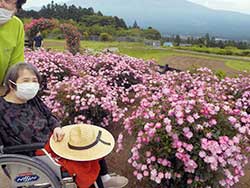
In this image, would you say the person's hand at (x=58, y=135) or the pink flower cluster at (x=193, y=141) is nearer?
the person's hand at (x=58, y=135)

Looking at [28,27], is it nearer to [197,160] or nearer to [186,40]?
[186,40]

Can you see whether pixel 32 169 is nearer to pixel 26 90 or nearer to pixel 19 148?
pixel 19 148

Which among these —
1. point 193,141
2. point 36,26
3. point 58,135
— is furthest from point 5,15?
point 36,26

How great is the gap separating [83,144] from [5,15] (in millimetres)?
1032

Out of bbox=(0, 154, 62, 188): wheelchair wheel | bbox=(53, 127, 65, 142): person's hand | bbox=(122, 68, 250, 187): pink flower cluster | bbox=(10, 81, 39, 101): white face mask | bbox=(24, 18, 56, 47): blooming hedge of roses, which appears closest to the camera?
bbox=(0, 154, 62, 188): wheelchair wheel

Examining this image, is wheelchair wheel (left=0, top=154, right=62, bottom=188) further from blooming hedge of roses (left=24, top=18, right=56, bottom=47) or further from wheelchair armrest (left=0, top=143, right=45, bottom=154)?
blooming hedge of roses (left=24, top=18, right=56, bottom=47)

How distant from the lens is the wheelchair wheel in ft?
7.98

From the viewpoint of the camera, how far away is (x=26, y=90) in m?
2.79

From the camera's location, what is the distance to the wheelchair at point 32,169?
2438 millimetres

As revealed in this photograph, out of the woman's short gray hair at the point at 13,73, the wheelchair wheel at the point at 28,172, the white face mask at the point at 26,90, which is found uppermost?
the woman's short gray hair at the point at 13,73

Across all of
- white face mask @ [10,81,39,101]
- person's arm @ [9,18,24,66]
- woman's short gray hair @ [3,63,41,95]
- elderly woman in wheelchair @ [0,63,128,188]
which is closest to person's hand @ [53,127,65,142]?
elderly woman in wheelchair @ [0,63,128,188]

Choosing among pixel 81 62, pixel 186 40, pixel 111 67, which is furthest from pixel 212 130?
pixel 186 40

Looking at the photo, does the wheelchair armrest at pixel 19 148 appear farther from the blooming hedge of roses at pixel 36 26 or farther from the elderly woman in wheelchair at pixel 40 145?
the blooming hedge of roses at pixel 36 26

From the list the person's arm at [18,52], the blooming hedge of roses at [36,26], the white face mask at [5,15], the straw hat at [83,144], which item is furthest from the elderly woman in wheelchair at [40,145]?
the blooming hedge of roses at [36,26]
